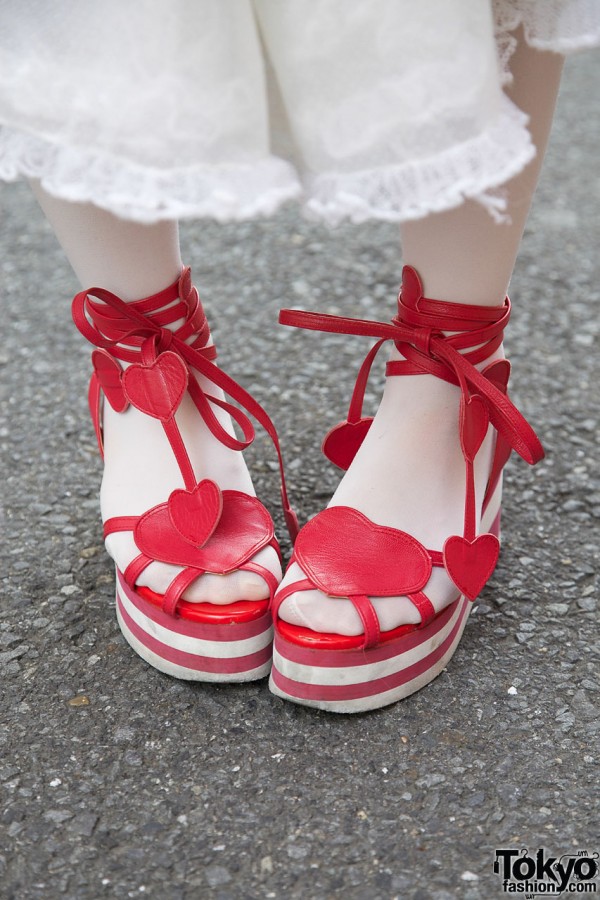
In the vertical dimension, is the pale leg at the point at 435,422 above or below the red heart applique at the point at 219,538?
above

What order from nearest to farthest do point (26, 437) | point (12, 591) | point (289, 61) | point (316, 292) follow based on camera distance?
point (289, 61) → point (12, 591) → point (26, 437) → point (316, 292)

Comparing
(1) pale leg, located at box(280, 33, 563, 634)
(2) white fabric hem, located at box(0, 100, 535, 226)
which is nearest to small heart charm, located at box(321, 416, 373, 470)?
(1) pale leg, located at box(280, 33, 563, 634)

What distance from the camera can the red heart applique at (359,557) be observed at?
892mm

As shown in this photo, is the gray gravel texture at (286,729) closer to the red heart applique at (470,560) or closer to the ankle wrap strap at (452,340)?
the red heart applique at (470,560)

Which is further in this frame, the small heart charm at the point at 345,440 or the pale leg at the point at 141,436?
the small heart charm at the point at 345,440

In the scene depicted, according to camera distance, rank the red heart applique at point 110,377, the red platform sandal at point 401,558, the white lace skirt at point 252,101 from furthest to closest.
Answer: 1. the red heart applique at point 110,377
2. the red platform sandal at point 401,558
3. the white lace skirt at point 252,101

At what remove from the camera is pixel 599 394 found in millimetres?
1451

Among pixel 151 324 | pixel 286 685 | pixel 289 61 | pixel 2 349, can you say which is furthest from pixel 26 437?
pixel 289 61

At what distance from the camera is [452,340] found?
2.99 ft

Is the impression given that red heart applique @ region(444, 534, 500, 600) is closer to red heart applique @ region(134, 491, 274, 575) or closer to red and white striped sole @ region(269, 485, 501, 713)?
red and white striped sole @ region(269, 485, 501, 713)

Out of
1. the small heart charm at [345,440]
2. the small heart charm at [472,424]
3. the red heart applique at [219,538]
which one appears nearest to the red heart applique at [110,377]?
the red heart applique at [219,538]

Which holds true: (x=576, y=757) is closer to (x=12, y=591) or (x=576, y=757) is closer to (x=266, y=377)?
(x=12, y=591)

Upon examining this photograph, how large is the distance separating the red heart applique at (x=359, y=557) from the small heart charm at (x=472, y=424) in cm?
10

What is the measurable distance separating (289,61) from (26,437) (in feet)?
2.72
